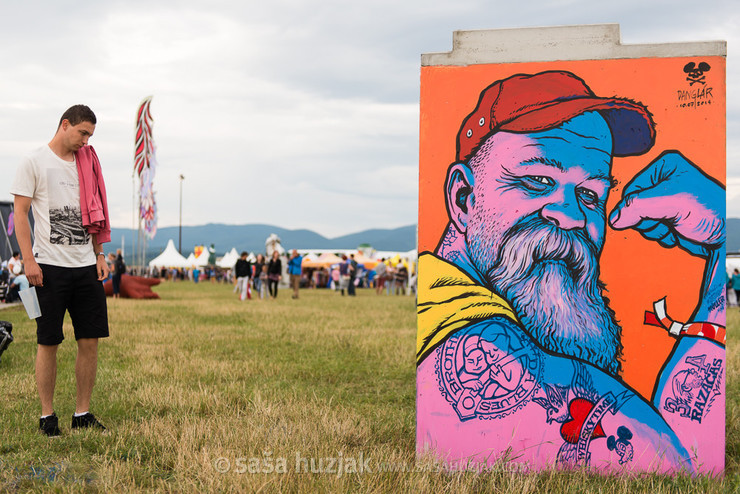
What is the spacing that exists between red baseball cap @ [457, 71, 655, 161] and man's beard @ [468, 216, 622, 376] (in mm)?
501

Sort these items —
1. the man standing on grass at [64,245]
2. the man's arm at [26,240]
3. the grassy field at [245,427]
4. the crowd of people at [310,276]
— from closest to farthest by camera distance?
1. the grassy field at [245,427]
2. the man's arm at [26,240]
3. the man standing on grass at [64,245]
4. the crowd of people at [310,276]

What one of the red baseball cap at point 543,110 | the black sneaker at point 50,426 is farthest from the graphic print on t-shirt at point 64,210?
the red baseball cap at point 543,110

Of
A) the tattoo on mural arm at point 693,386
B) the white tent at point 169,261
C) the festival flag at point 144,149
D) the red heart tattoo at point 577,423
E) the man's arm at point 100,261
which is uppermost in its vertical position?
the festival flag at point 144,149

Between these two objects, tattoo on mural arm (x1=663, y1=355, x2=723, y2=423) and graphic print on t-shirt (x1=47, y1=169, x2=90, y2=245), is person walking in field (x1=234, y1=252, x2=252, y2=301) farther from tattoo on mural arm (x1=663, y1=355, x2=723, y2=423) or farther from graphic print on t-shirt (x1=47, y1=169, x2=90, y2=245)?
tattoo on mural arm (x1=663, y1=355, x2=723, y2=423)

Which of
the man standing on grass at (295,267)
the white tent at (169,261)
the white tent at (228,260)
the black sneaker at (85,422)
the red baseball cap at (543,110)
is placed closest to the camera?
the red baseball cap at (543,110)

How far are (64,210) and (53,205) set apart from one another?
0.07 m

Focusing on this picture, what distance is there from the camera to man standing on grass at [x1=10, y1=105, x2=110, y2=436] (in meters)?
4.27

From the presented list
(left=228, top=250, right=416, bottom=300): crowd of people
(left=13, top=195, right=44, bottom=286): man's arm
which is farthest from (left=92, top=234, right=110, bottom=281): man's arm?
(left=228, top=250, right=416, bottom=300): crowd of people

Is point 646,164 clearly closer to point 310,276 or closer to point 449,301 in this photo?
point 449,301

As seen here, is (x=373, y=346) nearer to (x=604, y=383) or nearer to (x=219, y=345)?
(x=219, y=345)

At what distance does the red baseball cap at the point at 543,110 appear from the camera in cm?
375

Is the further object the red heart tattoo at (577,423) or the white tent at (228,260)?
the white tent at (228,260)

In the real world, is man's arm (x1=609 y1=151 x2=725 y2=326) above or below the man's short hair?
below

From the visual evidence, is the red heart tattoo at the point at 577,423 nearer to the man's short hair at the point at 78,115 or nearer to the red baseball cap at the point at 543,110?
the red baseball cap at the point at 543,110
